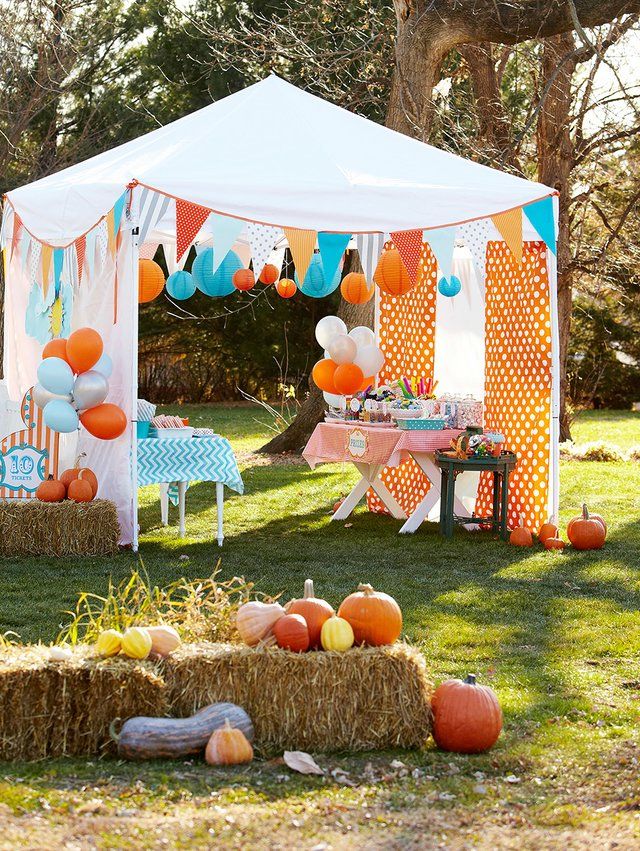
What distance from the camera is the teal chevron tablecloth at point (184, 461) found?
7051 mm

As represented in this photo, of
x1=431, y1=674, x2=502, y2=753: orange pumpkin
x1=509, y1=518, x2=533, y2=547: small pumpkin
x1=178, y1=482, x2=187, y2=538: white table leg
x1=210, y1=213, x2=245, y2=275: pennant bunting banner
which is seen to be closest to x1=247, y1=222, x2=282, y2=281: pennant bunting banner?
x1=210, y1=213, x2=245, y2=275: pennant bunting banner

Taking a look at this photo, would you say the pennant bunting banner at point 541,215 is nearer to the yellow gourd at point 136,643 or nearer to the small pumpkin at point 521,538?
the small pumpkin at point 521,538

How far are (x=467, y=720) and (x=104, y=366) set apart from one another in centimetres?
404

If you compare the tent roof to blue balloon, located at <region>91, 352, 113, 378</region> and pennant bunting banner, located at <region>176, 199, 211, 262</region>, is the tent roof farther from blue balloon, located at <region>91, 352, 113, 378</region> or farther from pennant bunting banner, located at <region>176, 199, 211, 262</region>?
blue balloon, located at <region>91, 352, 113, 378</region>

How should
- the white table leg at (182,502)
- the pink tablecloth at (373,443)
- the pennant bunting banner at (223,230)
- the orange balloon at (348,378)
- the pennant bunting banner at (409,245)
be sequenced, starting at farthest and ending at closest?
the orange balloon at (348,378)
the pink tablecloth at (373,443)
the pennant bunting banner at (409,245)
the white table leg at (182,502)
the pennant bunting banner at (223,230)

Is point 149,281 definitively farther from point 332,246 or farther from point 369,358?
point 332,246

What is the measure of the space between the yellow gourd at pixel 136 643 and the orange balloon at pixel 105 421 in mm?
3380

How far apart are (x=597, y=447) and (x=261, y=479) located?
4.10 m

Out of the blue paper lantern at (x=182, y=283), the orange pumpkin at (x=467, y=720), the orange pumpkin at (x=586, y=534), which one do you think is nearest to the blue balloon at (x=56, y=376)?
the orange pumpkin at (x=586, y=534)

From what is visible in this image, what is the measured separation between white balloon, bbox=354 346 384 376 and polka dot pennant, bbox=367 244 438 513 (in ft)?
1.46

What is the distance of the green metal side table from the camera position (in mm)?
7578

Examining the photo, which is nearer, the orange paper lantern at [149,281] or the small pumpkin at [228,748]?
the small pumpkin at [228,748]

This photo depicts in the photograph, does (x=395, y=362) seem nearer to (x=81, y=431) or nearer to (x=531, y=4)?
(x=81, y=431)

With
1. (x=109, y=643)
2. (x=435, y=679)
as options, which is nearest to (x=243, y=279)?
(x=435, y=679)
